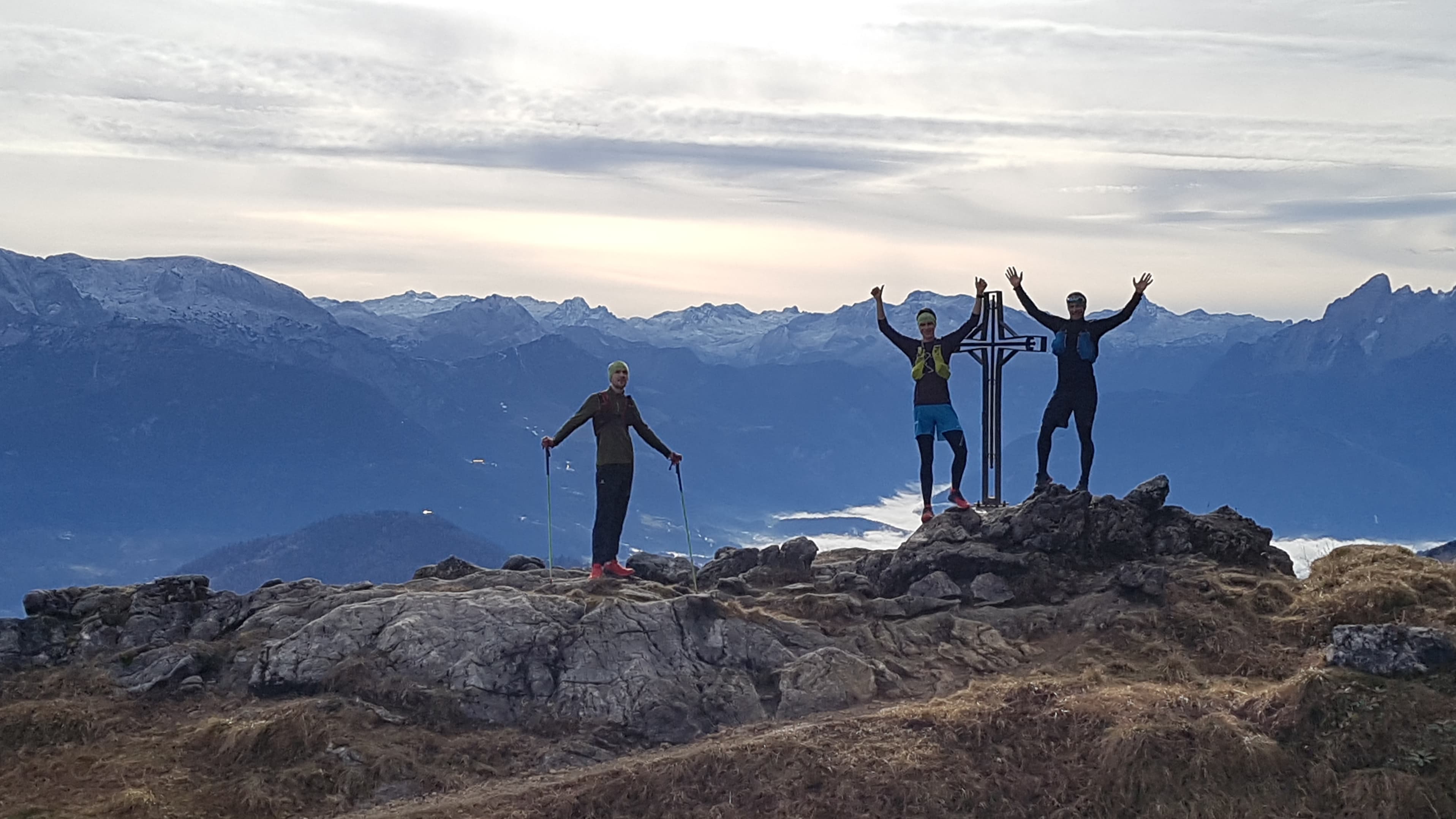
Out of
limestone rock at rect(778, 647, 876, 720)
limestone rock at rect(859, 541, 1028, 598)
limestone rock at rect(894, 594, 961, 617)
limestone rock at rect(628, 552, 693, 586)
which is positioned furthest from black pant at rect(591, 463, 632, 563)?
limestone rock at rect(894, 594, 961, 617)

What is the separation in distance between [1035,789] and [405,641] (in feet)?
29.7

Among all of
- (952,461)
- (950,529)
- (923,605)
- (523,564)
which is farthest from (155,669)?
(952,461)

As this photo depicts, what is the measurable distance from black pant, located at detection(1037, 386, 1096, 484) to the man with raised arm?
157cm

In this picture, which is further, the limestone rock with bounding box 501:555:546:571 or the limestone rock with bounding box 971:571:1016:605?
the limestone rock with bounding box 501:555:546:571

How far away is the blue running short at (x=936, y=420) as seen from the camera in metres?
21.4

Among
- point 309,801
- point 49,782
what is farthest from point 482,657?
point 49,782

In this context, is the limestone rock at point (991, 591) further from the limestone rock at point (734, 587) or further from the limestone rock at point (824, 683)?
the limestone rock at point (734, 587)

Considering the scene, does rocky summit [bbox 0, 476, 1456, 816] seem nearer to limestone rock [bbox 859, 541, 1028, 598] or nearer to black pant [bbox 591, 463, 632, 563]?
limestone rock [bbox 859, 541, 1028, 598]

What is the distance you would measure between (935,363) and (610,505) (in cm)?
663

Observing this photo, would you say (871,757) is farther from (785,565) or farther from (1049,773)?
(785,565)

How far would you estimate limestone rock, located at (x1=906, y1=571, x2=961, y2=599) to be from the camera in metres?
19.3

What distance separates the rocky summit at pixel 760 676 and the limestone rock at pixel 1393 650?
0.04 m

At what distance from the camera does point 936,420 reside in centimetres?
2150

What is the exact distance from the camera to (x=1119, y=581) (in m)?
18.7
